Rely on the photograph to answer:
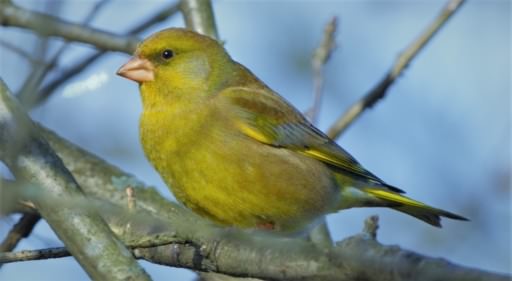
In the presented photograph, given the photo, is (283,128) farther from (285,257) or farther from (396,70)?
(285,257)

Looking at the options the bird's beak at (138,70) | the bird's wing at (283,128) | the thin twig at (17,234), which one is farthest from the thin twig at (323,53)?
the thin twig at (17,234)

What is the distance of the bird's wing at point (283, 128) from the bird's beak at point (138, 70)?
0.41m

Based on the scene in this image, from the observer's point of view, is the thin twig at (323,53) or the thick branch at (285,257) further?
the thin twig at (323,53)

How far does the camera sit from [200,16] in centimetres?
643

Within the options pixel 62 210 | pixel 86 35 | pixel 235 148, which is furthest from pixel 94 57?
pixel 62 210

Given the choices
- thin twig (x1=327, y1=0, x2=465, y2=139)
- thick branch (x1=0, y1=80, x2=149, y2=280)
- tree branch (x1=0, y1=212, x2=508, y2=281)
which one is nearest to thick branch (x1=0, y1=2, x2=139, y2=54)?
thin twig (x1=327, y1=0, x2=465, y2=139)

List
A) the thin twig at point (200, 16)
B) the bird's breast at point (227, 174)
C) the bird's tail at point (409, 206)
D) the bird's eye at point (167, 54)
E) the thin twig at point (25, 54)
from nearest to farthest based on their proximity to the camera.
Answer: the thin twig at point (25, 54) < the bird's breast at point (227, 174) < the bird's tail at point (409, 206) < the bird's eye at point (167, 54) < the thin twig at point (200, 16)

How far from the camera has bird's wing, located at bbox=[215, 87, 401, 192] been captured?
5477mm

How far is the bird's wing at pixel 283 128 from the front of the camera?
5.48 meters

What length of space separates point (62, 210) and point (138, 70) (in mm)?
1839

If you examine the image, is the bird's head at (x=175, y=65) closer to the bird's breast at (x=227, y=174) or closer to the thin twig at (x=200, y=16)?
the bird's breast at (x=227, y=174)

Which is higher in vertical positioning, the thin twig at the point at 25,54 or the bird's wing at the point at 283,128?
the bird's wing at the point at 283,128

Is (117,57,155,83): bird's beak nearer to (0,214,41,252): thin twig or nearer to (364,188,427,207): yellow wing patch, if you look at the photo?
(0,214,41,252): thin twig

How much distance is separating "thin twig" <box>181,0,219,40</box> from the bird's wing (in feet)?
2.64
